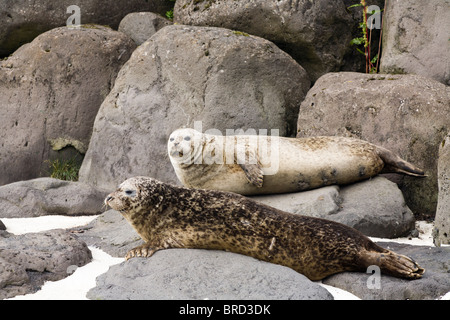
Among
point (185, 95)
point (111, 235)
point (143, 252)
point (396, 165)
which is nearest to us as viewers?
point (143, 252)

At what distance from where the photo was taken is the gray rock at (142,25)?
9.78 meters

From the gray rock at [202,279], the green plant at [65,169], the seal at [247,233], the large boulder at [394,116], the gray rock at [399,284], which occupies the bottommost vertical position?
the green plant at [65,169]

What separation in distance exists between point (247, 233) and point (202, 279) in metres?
0.62

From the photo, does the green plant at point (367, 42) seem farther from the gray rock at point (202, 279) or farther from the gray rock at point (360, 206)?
the gray rock at point (202, 279)

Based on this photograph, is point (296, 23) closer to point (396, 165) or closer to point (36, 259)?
point (396, 165)

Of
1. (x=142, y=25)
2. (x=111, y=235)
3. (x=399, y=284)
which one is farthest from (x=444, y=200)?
(x=142, y=25)

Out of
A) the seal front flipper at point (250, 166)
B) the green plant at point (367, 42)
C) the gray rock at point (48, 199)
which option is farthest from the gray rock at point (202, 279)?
the green plant at point (367, 42)

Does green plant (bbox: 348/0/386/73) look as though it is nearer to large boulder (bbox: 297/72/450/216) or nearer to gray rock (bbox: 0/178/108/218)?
large boulder (bbox: 297/72/450/216)

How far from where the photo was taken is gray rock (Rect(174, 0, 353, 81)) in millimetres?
8625

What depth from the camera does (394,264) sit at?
4789 mm

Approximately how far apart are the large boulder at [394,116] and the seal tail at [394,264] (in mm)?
2649

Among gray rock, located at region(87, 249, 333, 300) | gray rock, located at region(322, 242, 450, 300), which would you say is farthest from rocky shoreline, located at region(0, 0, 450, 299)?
gray rock, located at region(87, 249, 333, 300)

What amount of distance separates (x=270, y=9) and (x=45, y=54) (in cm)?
342

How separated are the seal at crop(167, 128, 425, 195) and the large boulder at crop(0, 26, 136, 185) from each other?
9.65 feet
